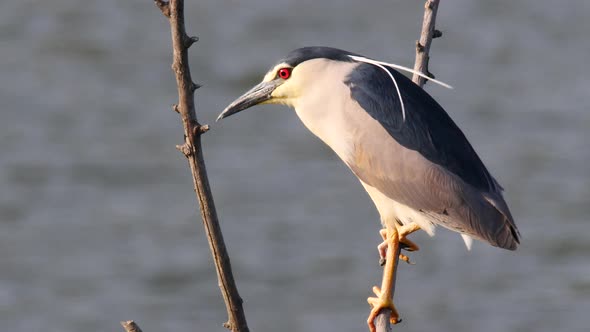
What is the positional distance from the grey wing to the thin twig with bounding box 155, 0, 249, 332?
3.59ft

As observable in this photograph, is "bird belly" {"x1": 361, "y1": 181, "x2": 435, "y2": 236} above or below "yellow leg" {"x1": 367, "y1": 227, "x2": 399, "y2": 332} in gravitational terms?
above

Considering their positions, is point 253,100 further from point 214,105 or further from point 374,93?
point 214,105

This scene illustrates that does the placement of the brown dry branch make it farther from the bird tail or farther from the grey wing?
the bird tail

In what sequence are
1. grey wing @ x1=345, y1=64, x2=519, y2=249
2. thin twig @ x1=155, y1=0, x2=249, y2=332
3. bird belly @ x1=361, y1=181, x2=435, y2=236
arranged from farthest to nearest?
bird belly @ x1=361, y1=181, x2=435, y2=236, grey wing @ x1=345, y1=64, x2=519, y2=249, thin twig @ x1=155, y1=0, x2=249, y2=332

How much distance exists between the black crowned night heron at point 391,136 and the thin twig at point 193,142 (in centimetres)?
104

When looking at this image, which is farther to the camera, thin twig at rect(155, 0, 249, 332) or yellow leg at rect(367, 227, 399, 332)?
yellow leg at rect(367, 227, 399, 332)

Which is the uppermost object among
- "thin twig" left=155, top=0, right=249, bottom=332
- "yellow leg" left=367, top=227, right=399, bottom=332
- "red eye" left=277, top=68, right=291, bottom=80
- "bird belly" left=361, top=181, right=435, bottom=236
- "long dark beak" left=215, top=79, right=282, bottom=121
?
"red eye" left=277, top=68, right=291, bottom=80

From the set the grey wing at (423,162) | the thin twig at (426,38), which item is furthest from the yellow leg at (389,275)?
the thin twig at (426,38)

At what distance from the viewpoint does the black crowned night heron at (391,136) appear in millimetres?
3475

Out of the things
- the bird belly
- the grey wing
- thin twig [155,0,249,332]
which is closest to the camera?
thin twig [155,0,249,332]

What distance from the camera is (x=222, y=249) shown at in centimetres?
254

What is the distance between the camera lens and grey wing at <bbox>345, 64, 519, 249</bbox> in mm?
3465

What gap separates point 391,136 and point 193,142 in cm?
123

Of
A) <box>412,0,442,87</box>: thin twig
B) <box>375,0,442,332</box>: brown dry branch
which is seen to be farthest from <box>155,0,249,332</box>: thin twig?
<box>412,0,442,87</box>: thin twig
